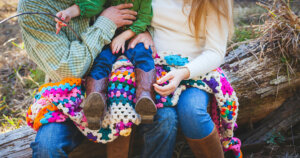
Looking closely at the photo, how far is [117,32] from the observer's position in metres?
1.82

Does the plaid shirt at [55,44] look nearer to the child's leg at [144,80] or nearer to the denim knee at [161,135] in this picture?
the child's leg at [144,80]

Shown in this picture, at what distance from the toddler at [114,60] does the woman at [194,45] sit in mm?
62

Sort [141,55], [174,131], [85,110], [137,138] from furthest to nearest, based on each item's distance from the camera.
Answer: [137,138] → [141,55] → [174,131] → [85,110]

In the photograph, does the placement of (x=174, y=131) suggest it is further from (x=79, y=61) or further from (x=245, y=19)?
(x=245, y=19)

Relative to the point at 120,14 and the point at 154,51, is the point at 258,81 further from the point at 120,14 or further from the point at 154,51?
the point at 120,14

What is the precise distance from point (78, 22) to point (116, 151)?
86 cm

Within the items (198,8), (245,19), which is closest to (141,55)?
(198,8)

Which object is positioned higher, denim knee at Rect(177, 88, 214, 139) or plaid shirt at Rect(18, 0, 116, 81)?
plaid shirt at Rect(18, 0, 116, 81)

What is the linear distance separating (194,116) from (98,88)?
55 cm

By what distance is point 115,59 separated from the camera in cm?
162

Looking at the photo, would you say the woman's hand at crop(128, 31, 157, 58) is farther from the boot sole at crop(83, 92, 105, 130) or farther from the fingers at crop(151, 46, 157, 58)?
the boot sole at crop(83, 92, 105, 130)

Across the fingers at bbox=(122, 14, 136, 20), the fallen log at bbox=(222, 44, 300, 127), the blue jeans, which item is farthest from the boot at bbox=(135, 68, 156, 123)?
the fallen log at bbox=(222, 44, 300, 127)

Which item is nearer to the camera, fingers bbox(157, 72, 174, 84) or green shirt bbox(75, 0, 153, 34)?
fingers bbox(157, 72, 174, 84)

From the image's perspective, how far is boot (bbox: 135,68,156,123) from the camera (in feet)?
4.27
